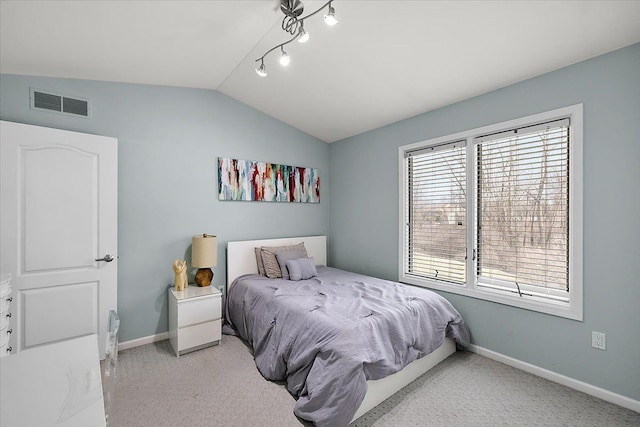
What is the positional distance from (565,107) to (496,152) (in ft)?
1.87

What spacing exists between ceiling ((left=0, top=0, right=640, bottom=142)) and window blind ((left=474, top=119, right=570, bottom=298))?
0.56 metres

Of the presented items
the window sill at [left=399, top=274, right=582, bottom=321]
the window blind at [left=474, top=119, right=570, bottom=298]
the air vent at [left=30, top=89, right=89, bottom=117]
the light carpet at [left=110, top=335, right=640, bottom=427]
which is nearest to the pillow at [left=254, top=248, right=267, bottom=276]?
the light carpet at [left=110, top=335, right=640, bottom=427]

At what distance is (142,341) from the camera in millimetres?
2922

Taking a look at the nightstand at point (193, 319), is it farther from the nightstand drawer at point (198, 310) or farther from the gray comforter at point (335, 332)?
the gray comforter at point (335, 332)

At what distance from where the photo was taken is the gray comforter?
68.9 inches

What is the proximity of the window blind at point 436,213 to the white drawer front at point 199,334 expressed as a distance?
2.20m

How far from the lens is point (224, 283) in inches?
134

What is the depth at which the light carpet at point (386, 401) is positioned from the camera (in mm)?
1849

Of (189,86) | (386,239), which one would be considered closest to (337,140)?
(386,239)

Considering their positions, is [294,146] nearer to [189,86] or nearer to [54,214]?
[189,86]

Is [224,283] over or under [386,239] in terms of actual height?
under

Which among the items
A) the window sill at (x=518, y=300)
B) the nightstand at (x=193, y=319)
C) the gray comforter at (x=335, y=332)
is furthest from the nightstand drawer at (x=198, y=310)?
the window sill at (x=518, y=300)

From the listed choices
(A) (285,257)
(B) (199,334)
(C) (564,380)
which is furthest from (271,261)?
(C) (564,380)

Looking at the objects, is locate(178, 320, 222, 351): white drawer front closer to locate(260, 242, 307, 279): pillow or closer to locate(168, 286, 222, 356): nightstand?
locate(168, 286, 222, 356): nightstand
